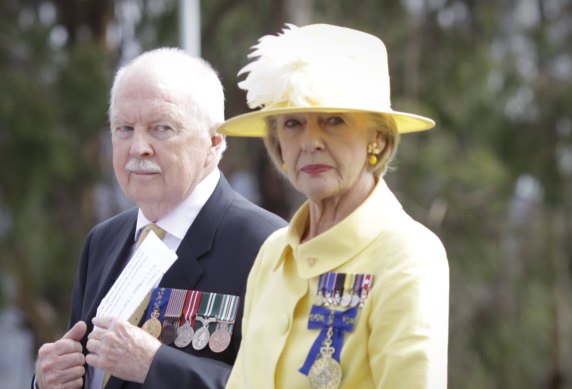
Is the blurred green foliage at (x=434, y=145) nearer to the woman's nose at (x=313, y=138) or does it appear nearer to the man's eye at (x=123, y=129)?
the man's eye at (x=123, y=129)

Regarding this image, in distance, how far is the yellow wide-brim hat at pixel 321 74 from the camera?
2818 mm

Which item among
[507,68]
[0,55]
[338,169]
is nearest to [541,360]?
[507,68]

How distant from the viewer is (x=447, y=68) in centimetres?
1274

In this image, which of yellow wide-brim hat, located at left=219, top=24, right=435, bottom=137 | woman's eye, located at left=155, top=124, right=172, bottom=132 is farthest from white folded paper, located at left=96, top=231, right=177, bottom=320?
yellow wide-brim hat, located at left=219, top=24, right=435, bottom=137

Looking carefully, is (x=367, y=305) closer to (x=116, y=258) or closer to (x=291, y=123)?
(x=291, y=123)

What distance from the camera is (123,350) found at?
10.9ft

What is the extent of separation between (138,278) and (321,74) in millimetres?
965

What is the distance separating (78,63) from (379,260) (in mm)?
9354

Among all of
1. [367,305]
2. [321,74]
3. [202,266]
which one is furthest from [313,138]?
[202,266]

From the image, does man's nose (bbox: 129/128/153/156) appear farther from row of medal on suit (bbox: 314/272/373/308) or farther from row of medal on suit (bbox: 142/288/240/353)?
row of medal on suit (bbox: 314/272/373/308)

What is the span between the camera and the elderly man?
3480mm

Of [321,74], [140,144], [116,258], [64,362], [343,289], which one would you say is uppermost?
[321,74]

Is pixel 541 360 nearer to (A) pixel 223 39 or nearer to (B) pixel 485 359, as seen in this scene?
(B) pixel 485 359

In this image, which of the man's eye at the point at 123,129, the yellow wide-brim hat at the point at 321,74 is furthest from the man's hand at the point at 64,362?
the yellow wide-brim hat at the point at 321,74
